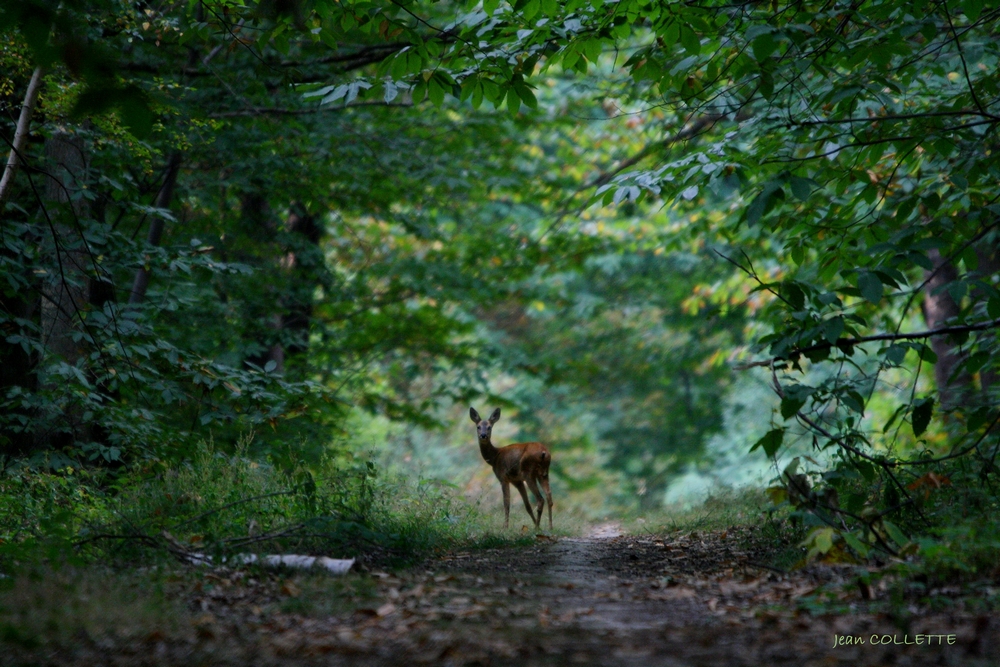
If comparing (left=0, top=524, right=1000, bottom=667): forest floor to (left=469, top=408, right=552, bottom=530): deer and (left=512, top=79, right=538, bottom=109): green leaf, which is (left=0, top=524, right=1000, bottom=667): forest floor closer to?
(left=512, top=79, right=538, bottom=109): green leaf

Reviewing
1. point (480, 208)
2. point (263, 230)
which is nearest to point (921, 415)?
point (263, 230)

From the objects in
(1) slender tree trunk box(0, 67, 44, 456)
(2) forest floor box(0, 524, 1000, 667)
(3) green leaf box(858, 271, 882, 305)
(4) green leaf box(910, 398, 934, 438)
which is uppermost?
(1) slender tree trunk box(0, 67, 44, 456)

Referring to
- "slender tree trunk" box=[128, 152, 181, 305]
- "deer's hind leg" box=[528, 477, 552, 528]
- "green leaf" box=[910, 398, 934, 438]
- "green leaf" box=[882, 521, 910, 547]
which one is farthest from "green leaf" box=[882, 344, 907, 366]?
"slender tree trunk" box=[128, 152, 181, 305]

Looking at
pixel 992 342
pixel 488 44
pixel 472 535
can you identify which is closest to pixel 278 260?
pixel 472 535

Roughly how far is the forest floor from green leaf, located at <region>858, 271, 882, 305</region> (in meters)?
1.51

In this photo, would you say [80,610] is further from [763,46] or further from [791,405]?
[763,46]

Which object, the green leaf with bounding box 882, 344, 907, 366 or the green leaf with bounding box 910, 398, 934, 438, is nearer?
the green leaf with bounding box 882, 344, 907, 366

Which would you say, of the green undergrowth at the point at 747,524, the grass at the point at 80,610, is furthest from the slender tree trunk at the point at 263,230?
the grass at the point at 80,610

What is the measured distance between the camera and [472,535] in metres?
8.00

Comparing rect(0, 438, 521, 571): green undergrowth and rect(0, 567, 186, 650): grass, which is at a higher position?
rect(0, 438, 521, 571): green undergrowth

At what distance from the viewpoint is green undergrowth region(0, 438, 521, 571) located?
17.6 ft

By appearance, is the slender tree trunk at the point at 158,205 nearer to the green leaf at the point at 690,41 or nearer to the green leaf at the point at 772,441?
the green leaf at the point at 690,41

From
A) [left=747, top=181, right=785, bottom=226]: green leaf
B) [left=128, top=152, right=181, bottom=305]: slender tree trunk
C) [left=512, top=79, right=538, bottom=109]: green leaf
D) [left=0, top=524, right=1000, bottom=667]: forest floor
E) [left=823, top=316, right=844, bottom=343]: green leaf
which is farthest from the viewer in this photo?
[left=128, top=152, right=181, bottom=305]: slender tree trunk

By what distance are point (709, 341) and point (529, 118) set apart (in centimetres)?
1062
